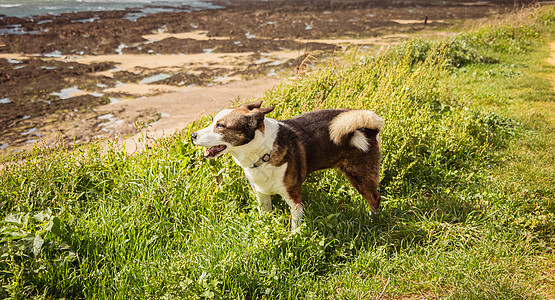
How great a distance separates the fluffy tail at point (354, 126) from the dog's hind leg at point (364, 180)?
9.3 inches

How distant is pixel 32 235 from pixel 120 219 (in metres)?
0.67

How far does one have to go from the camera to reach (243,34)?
651 inches

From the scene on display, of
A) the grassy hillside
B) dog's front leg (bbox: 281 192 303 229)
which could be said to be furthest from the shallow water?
dog's front leg (bbox: 281 192 303 229)

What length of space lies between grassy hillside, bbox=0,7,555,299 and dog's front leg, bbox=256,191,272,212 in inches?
3.9

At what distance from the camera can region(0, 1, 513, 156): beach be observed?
8250 mm

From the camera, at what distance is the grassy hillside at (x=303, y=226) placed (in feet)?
8.64

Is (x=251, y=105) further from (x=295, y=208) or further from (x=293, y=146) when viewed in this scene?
(x=295, y=208)

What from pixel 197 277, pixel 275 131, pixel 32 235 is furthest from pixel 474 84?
pixel 32 235

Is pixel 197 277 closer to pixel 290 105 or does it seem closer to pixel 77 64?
pixel 290 105

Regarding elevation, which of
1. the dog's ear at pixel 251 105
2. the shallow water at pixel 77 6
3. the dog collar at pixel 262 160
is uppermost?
the shallow water at pixel 77 6

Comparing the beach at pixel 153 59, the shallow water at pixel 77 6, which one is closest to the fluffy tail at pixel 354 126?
the beach at pixel 153 59

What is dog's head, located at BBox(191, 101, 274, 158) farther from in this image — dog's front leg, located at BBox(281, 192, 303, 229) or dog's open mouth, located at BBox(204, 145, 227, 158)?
dog's front leg, located at BBox(281, 192, 303, 229)

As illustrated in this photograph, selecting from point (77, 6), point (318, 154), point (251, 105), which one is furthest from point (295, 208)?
point (77, 6)

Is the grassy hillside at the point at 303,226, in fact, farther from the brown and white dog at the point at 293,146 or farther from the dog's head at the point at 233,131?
the dog's head at the point at 233,131
